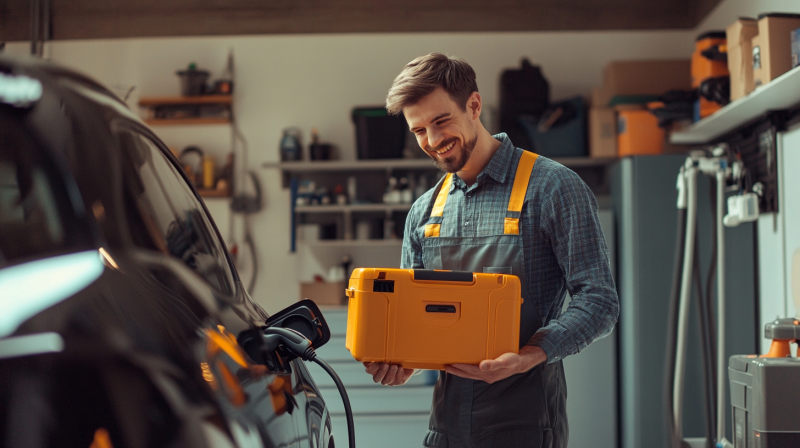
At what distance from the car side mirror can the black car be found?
0.07 m

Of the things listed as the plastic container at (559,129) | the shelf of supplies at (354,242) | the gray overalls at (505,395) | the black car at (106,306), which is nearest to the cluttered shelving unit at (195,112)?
the shelf of supplies at (354,242)

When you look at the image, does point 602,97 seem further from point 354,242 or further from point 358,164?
point 354,242

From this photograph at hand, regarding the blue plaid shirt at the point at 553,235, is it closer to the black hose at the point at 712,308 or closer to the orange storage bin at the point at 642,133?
the black hose at the point at 712,308

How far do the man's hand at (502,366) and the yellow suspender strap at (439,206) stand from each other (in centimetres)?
35

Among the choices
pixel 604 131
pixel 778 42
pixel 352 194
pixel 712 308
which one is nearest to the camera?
pixel 778 42

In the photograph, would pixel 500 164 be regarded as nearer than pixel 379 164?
Yes

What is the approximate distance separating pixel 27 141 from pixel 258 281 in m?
3.71

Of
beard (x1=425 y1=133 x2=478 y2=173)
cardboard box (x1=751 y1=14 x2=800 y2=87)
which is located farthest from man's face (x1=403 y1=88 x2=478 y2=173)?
cardboard box (x1=751 y1=14 x2=800 y2=87)

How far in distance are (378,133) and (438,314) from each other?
2779 mm

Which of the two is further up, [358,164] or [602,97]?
[602,97]

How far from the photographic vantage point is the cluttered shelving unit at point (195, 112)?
3.97m

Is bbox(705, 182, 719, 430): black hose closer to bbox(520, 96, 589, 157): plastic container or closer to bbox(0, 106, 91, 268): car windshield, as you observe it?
bbox(520, 96, 589, 157): plastic container

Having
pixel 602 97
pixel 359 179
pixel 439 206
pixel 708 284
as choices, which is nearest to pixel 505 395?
pixel 439 206

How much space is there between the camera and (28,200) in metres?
0.42
